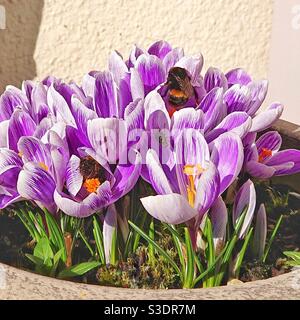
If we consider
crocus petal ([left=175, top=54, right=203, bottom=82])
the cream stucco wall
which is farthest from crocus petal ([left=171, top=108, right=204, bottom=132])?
the cream stucco wall

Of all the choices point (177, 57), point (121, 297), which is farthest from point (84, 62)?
point (121, 297)

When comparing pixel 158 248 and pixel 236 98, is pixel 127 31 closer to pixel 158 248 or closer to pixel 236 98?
pixel 236 98

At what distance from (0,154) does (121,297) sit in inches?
7.0

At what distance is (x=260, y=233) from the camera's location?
2.05ft

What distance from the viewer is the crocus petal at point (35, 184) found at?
55 cm

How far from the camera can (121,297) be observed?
0.49 metres

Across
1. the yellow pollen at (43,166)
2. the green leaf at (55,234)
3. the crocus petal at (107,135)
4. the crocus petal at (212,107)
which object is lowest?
the green leaf at (55,234)

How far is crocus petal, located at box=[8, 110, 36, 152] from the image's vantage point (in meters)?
0.62

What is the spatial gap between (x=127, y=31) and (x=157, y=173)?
976 millimetres

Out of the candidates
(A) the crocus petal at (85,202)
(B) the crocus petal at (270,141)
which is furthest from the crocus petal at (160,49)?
(A) the crocus petal at (85,202)

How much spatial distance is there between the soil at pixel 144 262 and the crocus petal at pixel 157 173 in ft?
0.29

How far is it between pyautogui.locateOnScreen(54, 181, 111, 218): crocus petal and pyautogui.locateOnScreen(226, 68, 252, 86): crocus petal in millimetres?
239

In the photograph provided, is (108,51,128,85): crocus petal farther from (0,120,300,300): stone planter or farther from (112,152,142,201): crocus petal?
(0,120,300,300): stone planter

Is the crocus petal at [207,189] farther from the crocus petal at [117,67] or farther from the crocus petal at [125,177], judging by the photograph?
the crocus petal at [117,67]
